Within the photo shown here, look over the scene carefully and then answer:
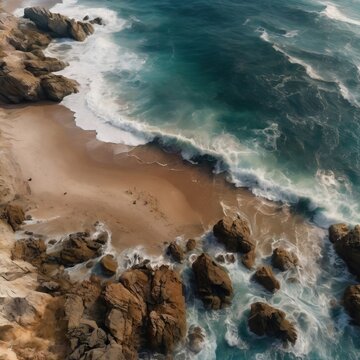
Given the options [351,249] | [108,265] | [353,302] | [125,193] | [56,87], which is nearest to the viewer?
[353,302]

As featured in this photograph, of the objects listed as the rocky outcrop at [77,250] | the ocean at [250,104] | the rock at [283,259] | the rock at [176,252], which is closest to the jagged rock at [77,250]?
the rocky outcrop at [77,250]

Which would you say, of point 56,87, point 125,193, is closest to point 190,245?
point 125,193

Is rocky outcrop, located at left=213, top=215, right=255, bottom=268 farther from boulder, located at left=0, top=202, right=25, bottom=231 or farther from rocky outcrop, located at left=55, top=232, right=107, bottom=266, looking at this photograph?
boulder, located at left=0, top=202, right=25, bottom=231

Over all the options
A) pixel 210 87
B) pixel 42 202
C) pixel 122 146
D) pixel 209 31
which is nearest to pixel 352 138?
pixel 210 87

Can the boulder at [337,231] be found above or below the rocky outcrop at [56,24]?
below

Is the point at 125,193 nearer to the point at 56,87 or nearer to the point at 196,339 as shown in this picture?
the point at 196,339

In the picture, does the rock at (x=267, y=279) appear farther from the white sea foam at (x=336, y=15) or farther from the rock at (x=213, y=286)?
the white sea foam at (x=336, y=15)
